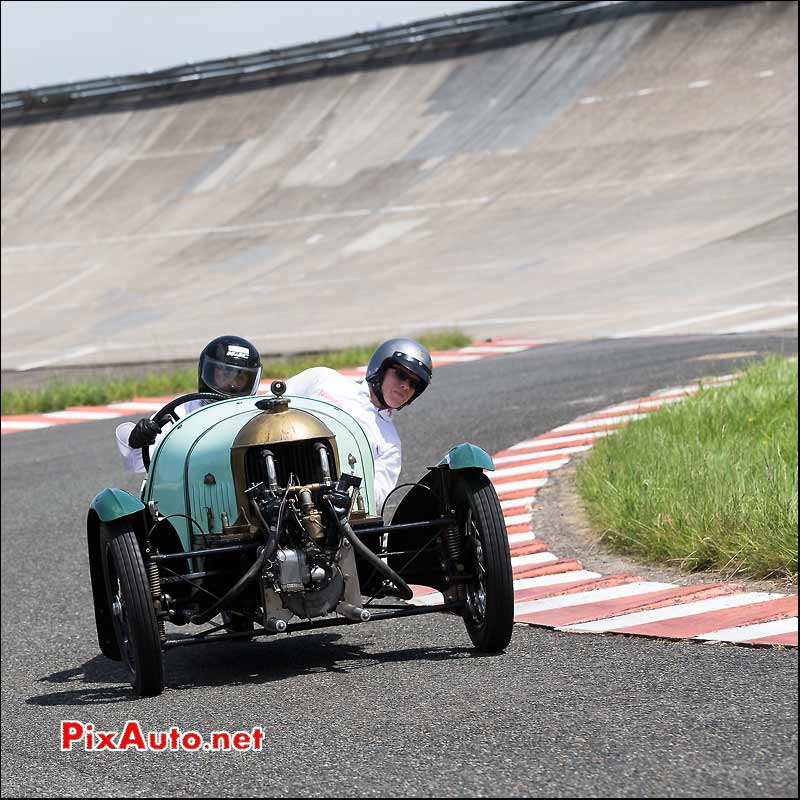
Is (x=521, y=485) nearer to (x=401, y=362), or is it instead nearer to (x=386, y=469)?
(x=386, y=469)

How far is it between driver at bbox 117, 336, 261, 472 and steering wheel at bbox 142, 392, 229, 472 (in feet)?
0.04

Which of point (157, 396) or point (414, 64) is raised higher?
point (414, 64)

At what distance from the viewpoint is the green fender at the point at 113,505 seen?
3.28 meters

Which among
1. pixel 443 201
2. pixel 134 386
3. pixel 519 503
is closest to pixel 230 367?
pixel 519 503

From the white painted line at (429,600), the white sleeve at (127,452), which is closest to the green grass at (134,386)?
the white painted line at (429,600)

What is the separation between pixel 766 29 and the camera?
69.9 metres

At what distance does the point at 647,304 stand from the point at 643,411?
3932cm

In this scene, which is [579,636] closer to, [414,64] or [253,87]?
[414,64]

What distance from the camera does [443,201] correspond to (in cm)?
6788

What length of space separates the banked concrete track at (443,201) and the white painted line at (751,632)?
97.3 feet

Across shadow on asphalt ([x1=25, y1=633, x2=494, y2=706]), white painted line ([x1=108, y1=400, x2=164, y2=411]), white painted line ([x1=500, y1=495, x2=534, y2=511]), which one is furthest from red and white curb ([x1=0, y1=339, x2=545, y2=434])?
shadow on asphalt ([x1=25, y1=633, x2=494, y2=706])

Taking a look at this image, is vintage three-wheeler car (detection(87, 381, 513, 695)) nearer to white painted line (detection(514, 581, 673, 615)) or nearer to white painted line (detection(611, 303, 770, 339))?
white painted line (detection(514, 581, 673, 615))

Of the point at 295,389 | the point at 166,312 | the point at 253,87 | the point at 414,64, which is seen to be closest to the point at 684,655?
the point at 295,389

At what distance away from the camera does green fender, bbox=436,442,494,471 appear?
3.08 meters
